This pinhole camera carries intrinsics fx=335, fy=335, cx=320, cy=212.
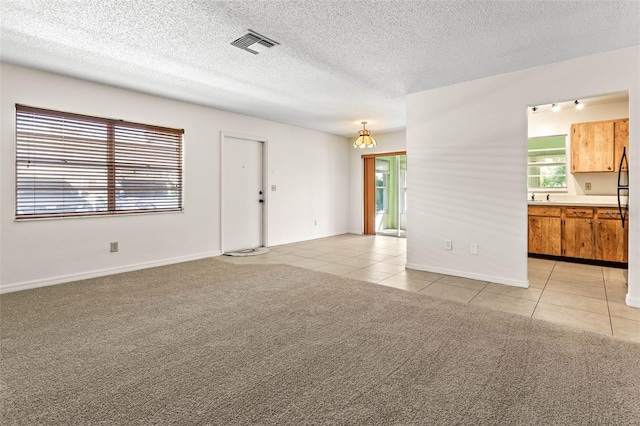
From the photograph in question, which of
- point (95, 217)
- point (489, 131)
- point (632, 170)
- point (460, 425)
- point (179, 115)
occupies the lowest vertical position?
point (460, 425)

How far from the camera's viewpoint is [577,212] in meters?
4.95

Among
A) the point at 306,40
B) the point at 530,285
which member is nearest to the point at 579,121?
the point at 530,285

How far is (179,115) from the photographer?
5.05 metres

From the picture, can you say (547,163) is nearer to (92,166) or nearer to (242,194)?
(242,194)

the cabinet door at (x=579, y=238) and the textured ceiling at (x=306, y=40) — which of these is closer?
the textured ceiling at (x=306, y=40)

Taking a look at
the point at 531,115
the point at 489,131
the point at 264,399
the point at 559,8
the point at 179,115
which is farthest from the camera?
the point at 531,115

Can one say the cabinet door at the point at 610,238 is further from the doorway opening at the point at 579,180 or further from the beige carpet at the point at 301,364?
the beige carpet at the point at 301,364

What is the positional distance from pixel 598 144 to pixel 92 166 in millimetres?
7205

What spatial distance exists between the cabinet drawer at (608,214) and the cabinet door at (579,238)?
142mm

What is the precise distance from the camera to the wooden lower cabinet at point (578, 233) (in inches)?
183

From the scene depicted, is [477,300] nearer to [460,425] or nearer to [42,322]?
[460,425]

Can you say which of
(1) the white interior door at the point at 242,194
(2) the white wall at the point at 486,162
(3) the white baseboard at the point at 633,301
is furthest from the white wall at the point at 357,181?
(3) the white baseboard at the point at 633,301

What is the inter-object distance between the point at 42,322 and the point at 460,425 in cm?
315

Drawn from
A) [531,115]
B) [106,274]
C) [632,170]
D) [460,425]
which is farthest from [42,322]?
[531,115]
